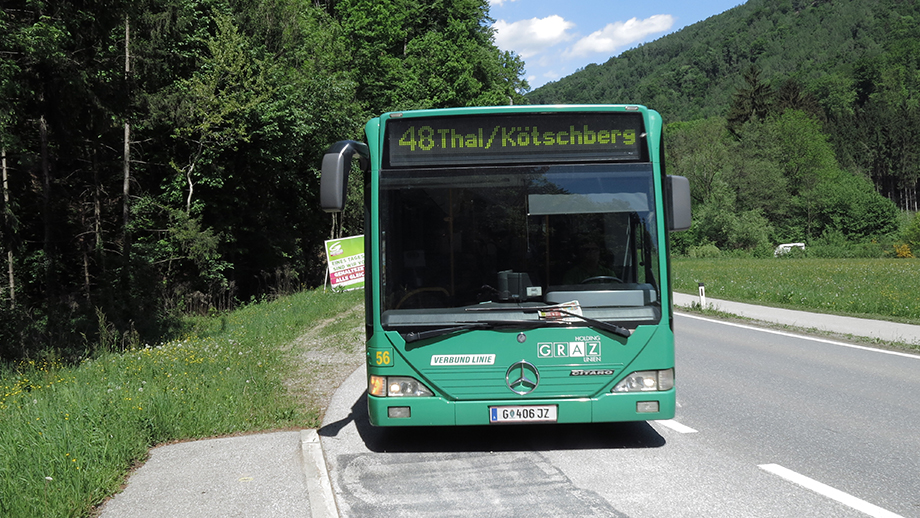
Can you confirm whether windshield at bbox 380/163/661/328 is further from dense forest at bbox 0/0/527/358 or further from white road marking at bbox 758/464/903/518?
dense forest at bbox 0/0/527/358

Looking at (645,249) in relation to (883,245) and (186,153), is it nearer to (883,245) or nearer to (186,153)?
(186,153)

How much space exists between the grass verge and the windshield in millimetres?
2241

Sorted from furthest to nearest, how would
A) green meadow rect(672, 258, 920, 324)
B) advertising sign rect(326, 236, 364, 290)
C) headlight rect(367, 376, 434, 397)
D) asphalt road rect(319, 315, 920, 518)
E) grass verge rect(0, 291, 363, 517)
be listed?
1. advertising sign rect(326, 236, 364, 290)
2. green meadow rect(672, 258, 920, 324)
3. headlight rect(367, 376, 434, 397)
4. grass verge rect(0, 291, 363, 517)
5. asphalt road rect(319, 315, 920, 518)

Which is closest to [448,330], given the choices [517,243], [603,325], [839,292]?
[517,243]

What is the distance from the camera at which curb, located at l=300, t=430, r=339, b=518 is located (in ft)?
15.4

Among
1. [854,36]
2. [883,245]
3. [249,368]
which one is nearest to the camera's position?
[249,368]

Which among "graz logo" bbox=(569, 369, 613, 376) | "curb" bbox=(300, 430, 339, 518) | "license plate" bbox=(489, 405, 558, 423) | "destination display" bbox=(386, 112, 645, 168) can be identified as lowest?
"curb" bbox=(300, 430, 339, 518)

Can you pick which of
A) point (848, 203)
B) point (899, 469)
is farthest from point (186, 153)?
point (848, 203)

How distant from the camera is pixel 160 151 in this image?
1082 inches

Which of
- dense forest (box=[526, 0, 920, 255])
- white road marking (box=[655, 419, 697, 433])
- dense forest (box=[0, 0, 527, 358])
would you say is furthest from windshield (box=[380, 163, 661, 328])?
dense forest (box=[526, 0, 920, 255])

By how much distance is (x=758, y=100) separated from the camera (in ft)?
298

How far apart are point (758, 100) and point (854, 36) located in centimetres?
9698

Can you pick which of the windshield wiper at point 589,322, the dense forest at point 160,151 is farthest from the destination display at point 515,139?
the dense forest at point 160,151

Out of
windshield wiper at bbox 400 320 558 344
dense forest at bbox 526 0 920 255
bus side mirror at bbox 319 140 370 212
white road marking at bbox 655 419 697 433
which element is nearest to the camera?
bus side mirror at bbox 319 140 370 212
